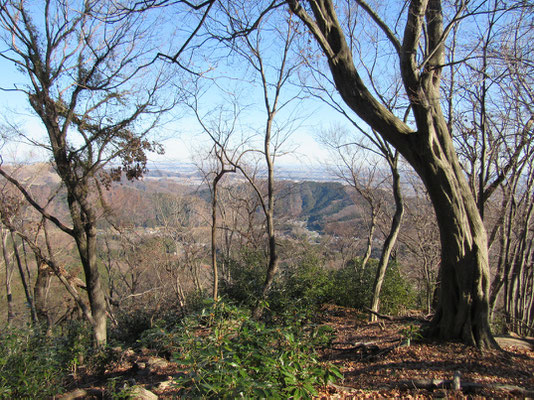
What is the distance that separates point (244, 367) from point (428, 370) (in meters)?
2.20

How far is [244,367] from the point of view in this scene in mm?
1857

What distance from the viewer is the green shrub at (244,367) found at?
5.23 feet

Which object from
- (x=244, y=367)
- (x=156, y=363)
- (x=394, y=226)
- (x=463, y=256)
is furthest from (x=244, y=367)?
(x=394, y=226)

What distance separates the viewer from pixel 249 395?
1563 mm

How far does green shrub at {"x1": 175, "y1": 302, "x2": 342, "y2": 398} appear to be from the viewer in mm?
1594

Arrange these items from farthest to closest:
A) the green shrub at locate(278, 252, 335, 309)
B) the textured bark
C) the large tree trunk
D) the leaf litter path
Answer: the large tree trunk, the green shrub at locate(278, 252, 335, 309), the textured bark, the leaf litter path

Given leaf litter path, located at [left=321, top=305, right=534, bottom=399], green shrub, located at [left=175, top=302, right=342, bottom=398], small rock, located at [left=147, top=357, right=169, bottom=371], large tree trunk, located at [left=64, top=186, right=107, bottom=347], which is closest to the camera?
green shrub, located at [left=175, top=302, right=342, bottom=398]

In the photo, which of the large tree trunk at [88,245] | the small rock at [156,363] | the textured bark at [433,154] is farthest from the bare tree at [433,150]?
the large tree trunk at [88,245]

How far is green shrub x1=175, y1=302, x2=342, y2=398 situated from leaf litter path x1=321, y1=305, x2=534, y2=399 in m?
0.67

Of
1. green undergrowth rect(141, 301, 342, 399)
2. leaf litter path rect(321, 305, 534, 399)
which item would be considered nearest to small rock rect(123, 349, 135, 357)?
leaf litter path rect(321, 305, 534, 399)

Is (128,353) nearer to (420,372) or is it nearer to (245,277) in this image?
(245,277)

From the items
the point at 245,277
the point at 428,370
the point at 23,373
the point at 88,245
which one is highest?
the point at 88,245

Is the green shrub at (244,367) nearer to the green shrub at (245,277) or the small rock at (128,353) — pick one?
the small rock at (128,353)

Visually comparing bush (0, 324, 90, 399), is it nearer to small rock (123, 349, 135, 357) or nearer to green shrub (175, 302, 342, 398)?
green shrub (175, 302, 342, 398)
